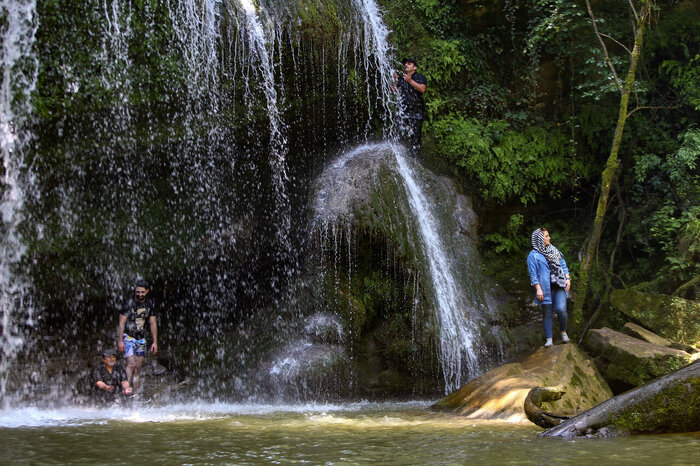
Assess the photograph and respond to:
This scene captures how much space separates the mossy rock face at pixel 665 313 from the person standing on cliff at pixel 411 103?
4591 mm

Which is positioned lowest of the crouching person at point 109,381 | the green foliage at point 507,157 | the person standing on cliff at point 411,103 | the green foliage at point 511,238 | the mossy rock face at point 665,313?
the crouching person at point 109,381

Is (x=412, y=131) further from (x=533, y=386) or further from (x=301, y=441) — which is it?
(x=301, y=441)

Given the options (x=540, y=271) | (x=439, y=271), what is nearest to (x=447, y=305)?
(x=439, y=271)

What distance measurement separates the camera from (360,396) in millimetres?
8656

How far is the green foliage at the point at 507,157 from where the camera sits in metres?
11.6

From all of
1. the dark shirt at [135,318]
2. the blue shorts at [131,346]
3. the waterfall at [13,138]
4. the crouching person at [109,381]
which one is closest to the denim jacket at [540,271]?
the dark shirt at [135,318]

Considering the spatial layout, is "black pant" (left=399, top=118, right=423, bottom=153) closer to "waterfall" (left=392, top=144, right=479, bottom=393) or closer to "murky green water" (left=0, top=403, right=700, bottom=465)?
"waterfall" (left=392, top=144, right=479, bottom=393)

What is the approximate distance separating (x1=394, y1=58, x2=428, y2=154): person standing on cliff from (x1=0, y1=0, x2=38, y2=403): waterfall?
19.9 feet

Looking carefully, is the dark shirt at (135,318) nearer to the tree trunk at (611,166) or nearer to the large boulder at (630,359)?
the large boulder at (630,359)

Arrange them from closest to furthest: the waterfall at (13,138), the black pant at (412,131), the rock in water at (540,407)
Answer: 1. the rock in water at (540,407)
2. the waterfall at (13,138)
3. the black pant at (412,131)

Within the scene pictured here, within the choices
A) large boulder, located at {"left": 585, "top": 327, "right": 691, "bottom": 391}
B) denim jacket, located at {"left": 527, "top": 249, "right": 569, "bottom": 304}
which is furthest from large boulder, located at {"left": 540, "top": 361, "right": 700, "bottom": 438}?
denim jacket, located at {"left": 527, "top": 249, "right": 569, "bottom": 304}

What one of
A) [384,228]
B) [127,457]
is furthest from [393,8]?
[127,457]

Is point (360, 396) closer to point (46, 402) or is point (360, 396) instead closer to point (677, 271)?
point (46, 402)

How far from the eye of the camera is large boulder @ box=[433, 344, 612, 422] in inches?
241
